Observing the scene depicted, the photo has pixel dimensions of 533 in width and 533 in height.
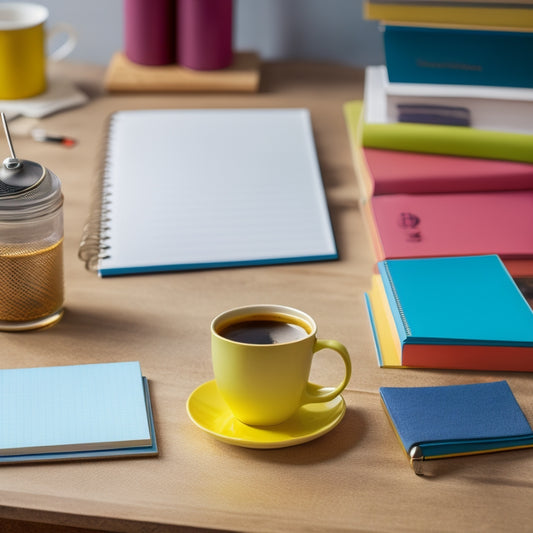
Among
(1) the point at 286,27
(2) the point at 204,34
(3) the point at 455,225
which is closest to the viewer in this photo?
(3) the point at 455,225

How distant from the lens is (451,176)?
Answer: 3.16 ft

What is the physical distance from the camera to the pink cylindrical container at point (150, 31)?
4.22 ft

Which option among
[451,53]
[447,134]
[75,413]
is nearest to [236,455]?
[75,413]

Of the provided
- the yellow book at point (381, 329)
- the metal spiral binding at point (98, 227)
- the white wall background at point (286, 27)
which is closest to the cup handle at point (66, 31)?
the white wall background at point (286, 27)

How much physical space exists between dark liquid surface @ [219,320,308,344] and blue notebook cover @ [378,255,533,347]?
0.39 ft

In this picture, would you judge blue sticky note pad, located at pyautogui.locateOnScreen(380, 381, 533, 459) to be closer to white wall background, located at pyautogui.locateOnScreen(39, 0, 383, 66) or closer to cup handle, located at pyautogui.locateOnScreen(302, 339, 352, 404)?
cup handle, located at pyautogui.locateOnScreen(302, 339, 352, 404)

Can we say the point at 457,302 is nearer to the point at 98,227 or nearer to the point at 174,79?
the point at 98,227

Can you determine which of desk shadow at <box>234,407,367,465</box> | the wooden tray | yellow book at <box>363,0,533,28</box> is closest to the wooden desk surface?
desk shadow at <box>234,407,367,465</box>

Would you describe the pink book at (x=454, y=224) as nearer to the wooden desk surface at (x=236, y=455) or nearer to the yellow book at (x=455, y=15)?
the wooden desk surface at (x=236, y=455)

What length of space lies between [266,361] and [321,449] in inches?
3.5

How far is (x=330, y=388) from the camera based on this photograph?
67 centimetres

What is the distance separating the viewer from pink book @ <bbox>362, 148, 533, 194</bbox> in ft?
3.13

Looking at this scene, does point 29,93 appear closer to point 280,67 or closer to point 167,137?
point 167,137

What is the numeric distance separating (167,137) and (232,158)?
11cm
